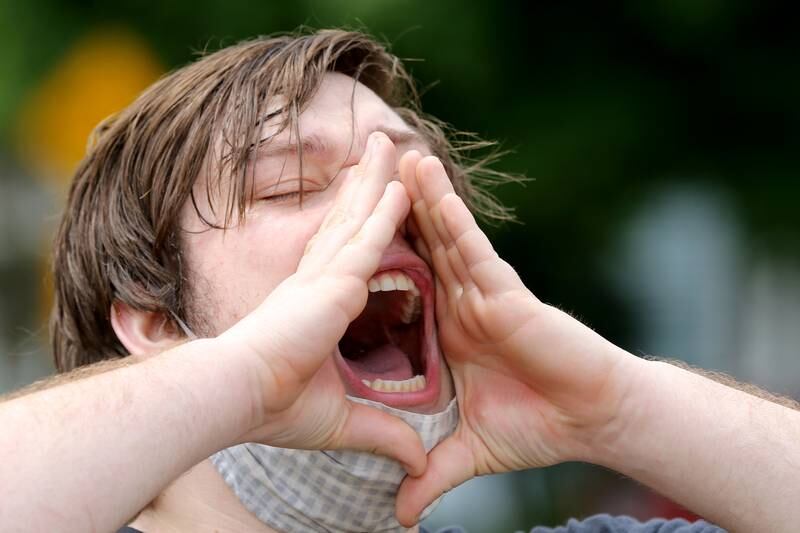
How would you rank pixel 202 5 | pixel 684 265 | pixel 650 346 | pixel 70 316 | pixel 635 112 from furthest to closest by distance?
pixel 684 265, pixel 650 346, pixel 635 112, pixel 202 5, pixel 70 316

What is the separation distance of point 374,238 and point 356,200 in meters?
0.16

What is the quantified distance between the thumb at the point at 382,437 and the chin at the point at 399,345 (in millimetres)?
91

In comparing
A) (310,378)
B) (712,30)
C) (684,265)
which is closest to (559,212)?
(712,30)

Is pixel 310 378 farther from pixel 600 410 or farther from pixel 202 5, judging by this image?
pixel 202 5

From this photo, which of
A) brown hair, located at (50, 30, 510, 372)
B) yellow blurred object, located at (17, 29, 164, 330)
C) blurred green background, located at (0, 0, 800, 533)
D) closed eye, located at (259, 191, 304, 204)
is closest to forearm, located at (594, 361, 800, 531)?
closed eye, located at (259, 191, 304, 204)

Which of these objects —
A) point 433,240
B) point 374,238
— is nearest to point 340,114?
point 433,240

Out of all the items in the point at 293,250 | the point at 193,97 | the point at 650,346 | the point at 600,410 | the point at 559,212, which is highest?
the point at 193,97

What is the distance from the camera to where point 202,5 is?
518cm

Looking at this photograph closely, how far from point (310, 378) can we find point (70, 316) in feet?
3.74

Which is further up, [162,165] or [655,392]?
[162,165]

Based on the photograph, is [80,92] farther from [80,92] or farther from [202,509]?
[202,509]

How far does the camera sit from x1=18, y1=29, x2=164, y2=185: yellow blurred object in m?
5.34

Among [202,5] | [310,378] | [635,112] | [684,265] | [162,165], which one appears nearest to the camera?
[310,378]

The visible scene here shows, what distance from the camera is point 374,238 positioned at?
6.81 ft
